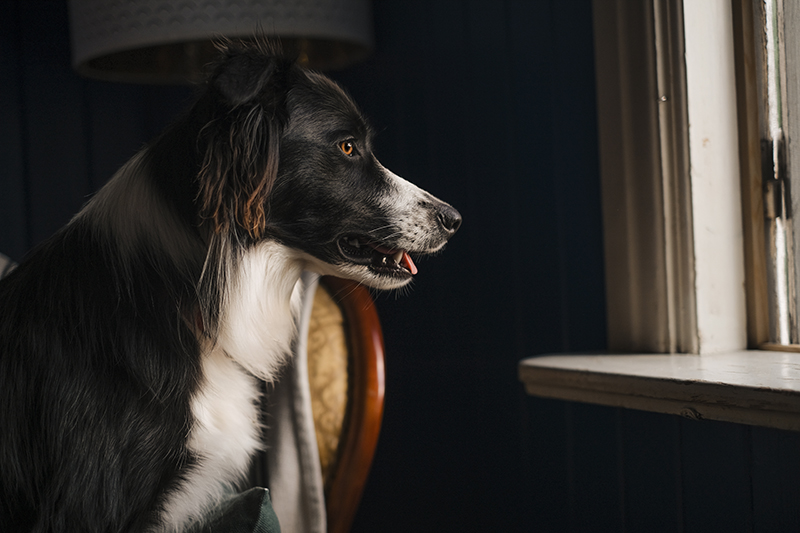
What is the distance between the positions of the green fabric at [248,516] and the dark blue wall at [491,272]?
0.66 m

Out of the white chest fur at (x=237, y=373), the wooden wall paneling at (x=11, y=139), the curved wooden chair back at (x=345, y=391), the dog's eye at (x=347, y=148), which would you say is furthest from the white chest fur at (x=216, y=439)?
the wooden wall paneling at (x=11, y=139)

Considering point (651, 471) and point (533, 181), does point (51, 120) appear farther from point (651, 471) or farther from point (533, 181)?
point (651, 471)

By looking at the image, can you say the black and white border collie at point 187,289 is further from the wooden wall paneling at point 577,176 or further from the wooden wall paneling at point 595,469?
the wooden wall paneling at point 595,469

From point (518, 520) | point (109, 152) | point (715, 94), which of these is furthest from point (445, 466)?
point (109, 152)

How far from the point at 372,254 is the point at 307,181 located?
0.56ft

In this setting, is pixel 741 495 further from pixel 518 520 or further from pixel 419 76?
pixel 419 76

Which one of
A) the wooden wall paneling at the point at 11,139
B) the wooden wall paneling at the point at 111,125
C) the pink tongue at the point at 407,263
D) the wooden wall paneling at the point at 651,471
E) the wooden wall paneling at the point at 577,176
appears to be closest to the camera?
the wooden wall paneling at the point at 651,471

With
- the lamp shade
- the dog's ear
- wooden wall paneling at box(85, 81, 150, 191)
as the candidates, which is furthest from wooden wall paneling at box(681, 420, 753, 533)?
wooden wall paneling at box(85, 81, 150, 191)

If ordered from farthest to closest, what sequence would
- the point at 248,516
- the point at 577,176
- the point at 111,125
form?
the point at 111,125
the point at 577,176
the point at 248,516

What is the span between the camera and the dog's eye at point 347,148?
3.81 ft

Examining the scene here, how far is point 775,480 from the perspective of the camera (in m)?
0.95

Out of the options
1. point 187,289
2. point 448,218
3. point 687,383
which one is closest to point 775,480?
point 687,383

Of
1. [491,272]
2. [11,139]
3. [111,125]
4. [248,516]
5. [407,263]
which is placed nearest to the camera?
[248,516]

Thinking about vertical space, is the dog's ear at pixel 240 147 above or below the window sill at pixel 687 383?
above
